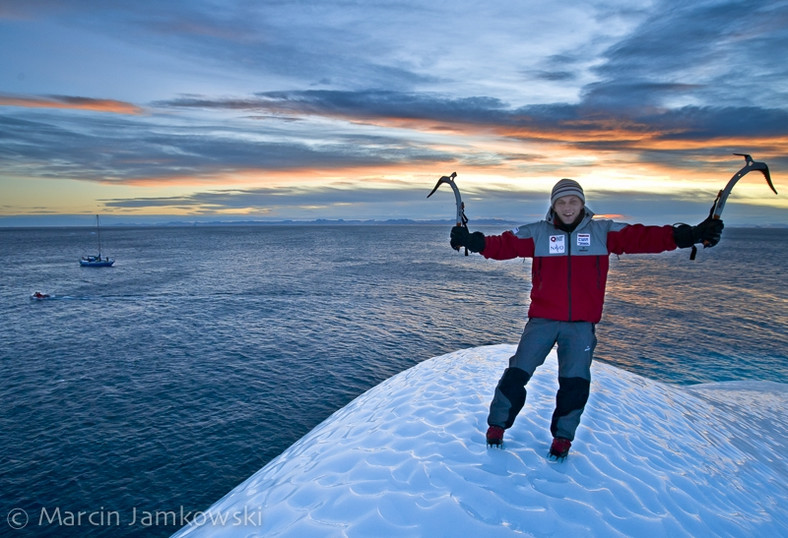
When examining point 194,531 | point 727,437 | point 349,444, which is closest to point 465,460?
point 349,444

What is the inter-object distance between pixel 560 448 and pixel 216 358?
24291 mm

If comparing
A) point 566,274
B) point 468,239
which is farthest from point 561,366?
point 468,239

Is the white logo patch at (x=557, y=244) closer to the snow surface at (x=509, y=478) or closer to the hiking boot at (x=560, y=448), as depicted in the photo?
the hiking boot at (x=560, y=448)

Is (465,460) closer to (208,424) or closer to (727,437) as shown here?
(727,437)

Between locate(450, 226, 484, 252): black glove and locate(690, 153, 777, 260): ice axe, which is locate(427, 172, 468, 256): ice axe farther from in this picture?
locate(690, 153, 777, 260): ice axe

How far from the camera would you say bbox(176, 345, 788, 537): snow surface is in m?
5.44

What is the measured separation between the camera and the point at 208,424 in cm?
1811

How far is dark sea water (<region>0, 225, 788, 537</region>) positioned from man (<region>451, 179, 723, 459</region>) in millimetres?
6333

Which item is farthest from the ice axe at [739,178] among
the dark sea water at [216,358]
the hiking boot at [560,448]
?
the dark sea water at [216,358]

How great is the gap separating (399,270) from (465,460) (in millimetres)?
65535

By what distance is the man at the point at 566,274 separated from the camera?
231 inches

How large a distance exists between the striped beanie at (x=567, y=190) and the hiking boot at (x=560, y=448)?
Result: 12.0ft

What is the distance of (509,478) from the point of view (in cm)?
605

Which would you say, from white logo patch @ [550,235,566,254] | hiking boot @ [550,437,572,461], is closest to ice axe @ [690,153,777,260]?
white logo patch @ [550,235,566,254]
